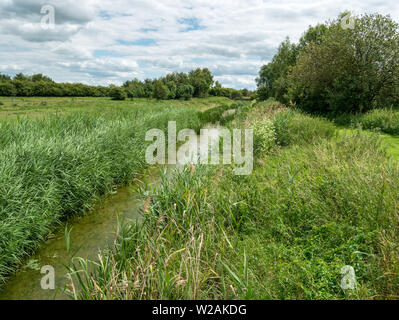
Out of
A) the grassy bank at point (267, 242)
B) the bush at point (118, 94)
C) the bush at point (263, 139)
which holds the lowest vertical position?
the grassy bank at point (267, 242)

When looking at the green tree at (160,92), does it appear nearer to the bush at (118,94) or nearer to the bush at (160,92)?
the bush at (160,92)

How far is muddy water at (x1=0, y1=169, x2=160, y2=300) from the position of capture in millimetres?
3656

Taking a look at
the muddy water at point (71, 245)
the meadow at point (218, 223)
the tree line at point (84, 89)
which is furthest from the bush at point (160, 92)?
the muddy water at point (71, 245)

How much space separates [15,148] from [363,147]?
8062 millimetres

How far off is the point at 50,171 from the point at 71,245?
1.69 metres

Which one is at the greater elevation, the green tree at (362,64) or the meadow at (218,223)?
the green tree at (362,64)

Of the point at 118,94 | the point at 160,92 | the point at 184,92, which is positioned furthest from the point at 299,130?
the point at 184,92

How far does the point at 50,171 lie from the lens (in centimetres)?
525

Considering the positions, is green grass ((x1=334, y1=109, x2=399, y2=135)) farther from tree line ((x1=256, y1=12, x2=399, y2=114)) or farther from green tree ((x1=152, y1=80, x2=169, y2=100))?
green tree ((x1=152, y1=80, x2=169, y2=100))

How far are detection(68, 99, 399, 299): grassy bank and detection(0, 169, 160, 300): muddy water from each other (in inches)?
12.7

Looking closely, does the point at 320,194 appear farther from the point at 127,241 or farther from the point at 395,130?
the point at 395,130

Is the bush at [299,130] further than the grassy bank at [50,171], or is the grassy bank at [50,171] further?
the bush at [299,130]

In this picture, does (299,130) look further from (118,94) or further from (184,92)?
(184,92)

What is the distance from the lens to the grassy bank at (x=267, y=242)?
2.46 metres
